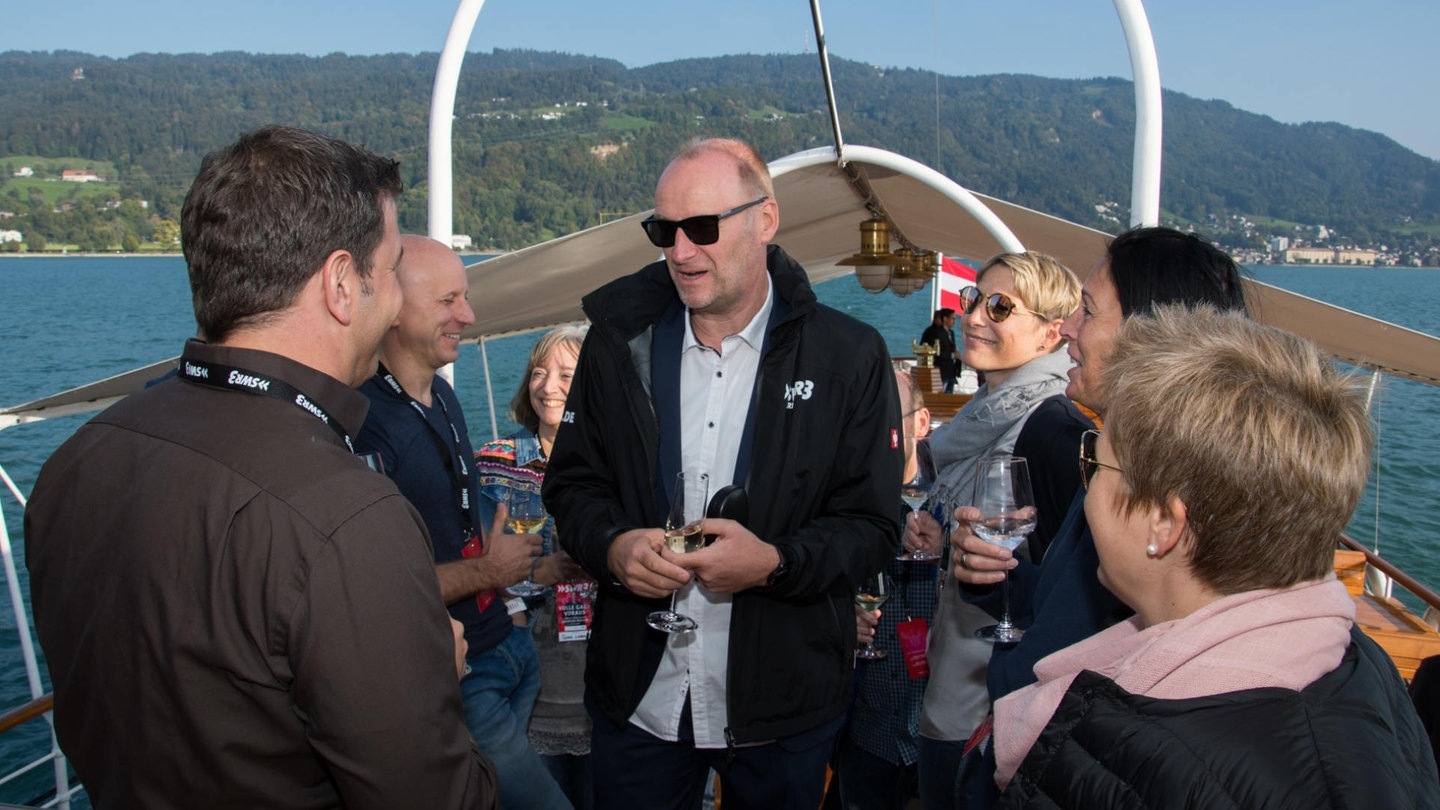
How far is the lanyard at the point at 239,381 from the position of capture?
61.4 inches

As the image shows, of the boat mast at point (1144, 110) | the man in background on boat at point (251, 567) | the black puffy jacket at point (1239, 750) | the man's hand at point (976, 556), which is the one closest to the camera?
the black puffy jacket at point (1239, 750)

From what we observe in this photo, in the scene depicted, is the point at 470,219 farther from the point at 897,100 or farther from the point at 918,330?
the point at 897,100

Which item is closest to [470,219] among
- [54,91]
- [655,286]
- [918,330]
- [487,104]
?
[918,330]

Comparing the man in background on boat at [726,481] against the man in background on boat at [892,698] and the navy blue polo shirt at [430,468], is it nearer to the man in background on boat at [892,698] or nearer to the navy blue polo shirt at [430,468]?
the navy blue polo shirt at [430,468]

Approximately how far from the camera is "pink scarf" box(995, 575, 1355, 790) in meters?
1.29

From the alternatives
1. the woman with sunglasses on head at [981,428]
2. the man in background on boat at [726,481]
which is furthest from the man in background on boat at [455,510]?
the woman with sunglasses on head at [981,428]

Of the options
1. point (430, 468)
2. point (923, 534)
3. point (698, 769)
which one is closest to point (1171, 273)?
point (923, 534)

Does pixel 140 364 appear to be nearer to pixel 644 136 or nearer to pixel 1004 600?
pixel 1004 600

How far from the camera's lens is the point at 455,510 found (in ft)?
9.24

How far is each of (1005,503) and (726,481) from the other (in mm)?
809

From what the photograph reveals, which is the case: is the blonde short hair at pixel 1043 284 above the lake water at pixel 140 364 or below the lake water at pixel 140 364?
above

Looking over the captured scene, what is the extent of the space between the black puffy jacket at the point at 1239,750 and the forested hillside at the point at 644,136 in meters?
37.4

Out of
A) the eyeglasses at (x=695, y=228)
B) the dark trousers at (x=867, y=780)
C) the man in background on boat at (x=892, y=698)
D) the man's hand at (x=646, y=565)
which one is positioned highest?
the eyeglasses at (x=695, y=228)

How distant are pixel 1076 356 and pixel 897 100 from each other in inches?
4092
